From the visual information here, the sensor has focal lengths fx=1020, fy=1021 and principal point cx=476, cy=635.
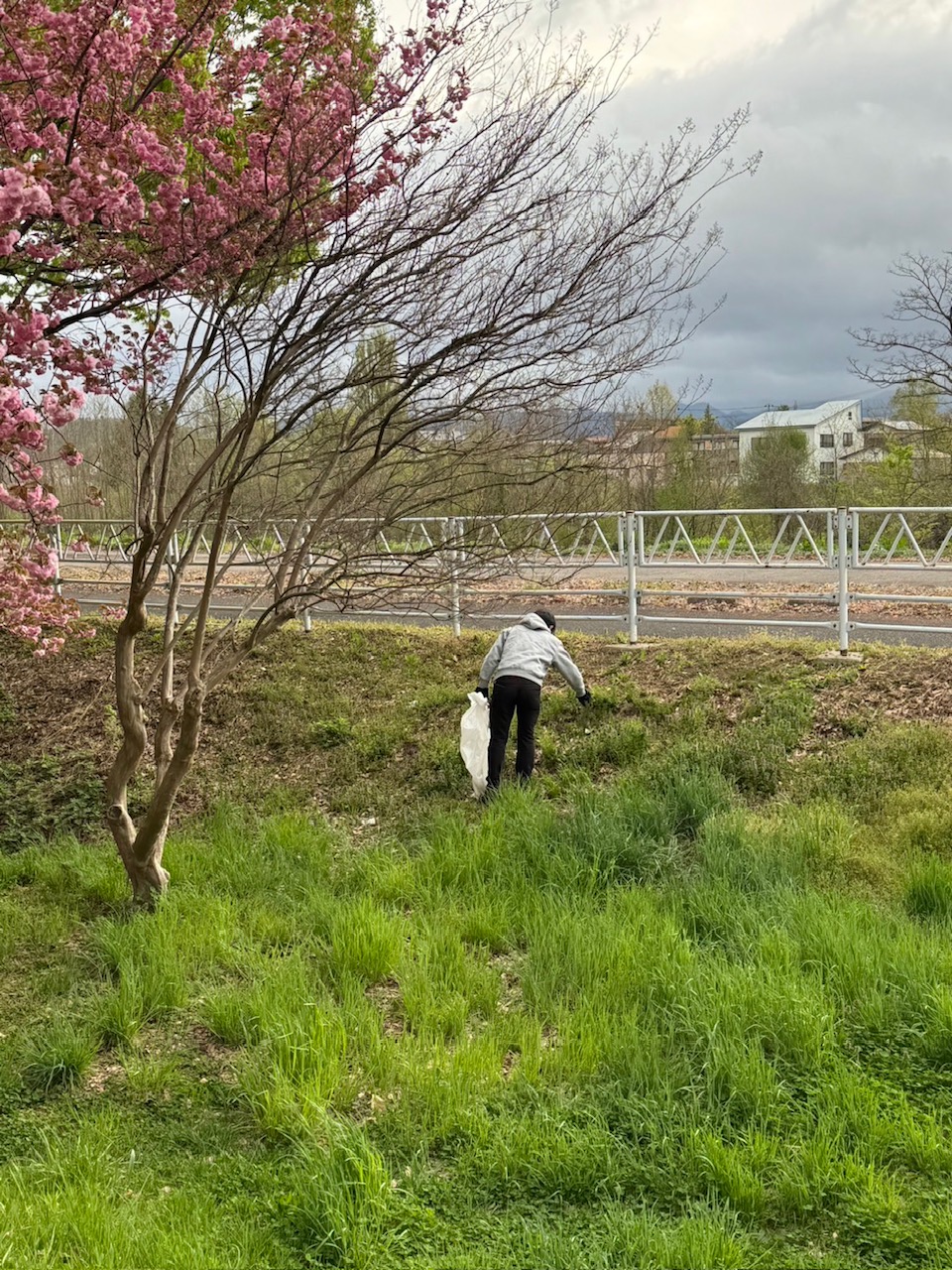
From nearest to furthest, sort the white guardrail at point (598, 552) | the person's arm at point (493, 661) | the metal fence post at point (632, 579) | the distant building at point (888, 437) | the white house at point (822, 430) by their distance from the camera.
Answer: the white guardrail at point (598, 552) → the person's arm at point (493, 661) → the metal fence post at point (632, 579) → the distant building at point (888, 437) → the white house at point (822, 430)

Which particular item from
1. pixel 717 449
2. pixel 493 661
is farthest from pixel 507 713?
pixel 717 449

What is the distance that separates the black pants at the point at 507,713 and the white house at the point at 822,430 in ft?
69.4

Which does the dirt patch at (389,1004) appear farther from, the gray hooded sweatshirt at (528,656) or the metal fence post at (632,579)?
the metal fence post at (632,579)

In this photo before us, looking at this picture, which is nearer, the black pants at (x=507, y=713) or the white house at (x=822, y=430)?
the black pants at (x=507, y=713)

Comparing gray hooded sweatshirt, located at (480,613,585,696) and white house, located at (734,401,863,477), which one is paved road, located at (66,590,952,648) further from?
white house, located at (734,401,863,477)

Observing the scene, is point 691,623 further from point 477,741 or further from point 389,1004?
point 389,1004

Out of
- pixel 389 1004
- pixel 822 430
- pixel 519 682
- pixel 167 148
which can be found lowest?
pixel 389 1004

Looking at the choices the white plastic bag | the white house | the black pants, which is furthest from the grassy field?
the white house

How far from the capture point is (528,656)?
727 cm

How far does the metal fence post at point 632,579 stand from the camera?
369 inches

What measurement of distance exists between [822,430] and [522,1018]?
2299 inches

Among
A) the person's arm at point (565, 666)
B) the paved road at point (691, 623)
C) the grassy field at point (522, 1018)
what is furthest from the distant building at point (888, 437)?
the grassy field at point (522, 1018)

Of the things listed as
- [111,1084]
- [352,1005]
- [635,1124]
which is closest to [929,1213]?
[635,1124]

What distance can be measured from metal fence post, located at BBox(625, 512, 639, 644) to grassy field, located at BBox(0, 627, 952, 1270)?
6.11 feet
